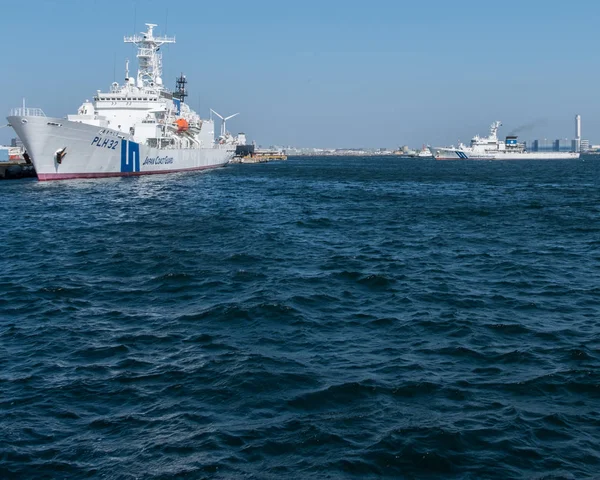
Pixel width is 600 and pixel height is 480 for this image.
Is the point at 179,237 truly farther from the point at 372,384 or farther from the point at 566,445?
the point at 566,445

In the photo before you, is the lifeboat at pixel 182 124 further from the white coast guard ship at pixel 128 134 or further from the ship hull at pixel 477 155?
the ship hull at pixel 477 155

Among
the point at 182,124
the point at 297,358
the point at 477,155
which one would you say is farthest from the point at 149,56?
the point at 477,155

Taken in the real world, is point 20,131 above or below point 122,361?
above

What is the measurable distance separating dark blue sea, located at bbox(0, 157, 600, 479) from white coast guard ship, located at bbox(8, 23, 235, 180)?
2538cm

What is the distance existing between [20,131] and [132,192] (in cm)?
1106

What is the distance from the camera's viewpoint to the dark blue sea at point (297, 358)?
7.41 meters

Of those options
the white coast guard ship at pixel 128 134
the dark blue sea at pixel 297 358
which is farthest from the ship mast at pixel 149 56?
the dark blue sea at pixel 297 358

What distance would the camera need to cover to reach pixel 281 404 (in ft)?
28.9

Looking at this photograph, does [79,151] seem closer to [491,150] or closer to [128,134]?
[128,134]

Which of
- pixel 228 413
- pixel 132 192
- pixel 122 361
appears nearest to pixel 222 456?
pixel 228 413

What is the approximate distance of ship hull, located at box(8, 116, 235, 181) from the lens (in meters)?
45.3

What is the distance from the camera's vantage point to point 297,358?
10.7m

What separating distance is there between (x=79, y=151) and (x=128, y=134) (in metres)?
7.36

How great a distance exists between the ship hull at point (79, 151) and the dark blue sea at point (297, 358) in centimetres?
2437
